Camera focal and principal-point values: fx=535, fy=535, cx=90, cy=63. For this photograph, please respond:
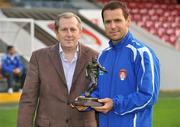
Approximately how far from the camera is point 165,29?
22.1 metres

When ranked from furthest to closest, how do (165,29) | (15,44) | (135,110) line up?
(165,29), (15,44), (135,110)

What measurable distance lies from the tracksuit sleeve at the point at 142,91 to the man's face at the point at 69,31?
2.11ft

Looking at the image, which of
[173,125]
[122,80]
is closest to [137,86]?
[122,80]

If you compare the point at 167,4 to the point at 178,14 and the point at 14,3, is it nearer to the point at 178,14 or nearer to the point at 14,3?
the point at 178,14

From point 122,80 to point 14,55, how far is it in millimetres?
12470

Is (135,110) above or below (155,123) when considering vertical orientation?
above

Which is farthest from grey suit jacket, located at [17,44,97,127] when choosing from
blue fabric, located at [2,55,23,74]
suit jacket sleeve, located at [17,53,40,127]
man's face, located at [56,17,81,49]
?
blue fabric, located at [2,55,23,74]

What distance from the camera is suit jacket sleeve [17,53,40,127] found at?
3.90m

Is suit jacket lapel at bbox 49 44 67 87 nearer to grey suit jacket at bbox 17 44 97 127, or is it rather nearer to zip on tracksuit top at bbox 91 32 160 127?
grey suit jacket at bbox 17 44 97 127

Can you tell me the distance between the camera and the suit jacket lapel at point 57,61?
389cm

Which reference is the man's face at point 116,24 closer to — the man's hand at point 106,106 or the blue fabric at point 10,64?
the man's hand at point 106,106

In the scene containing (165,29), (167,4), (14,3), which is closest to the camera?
(14,3)

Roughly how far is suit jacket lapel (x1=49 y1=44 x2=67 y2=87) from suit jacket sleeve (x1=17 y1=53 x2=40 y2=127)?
0.44ft

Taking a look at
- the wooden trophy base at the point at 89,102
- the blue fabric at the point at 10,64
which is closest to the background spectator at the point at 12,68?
the blue fabric at the point at 10,64
